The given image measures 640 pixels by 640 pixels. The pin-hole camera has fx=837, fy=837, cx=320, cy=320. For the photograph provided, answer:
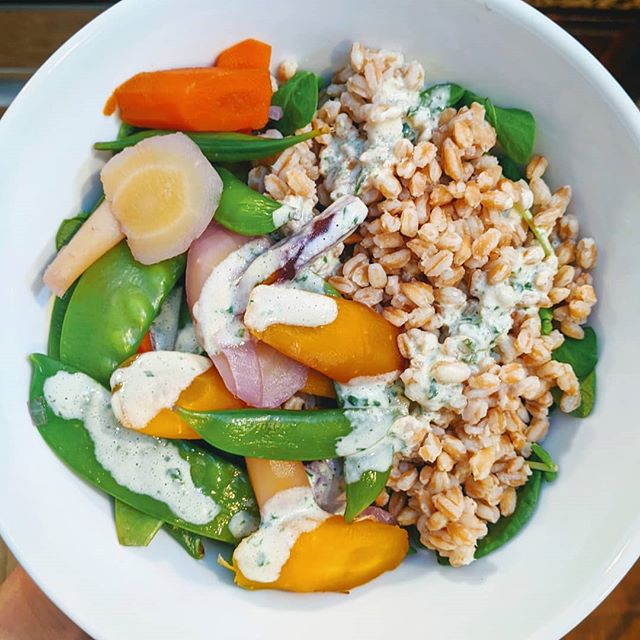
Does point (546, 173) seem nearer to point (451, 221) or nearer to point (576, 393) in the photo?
point (451, 221)

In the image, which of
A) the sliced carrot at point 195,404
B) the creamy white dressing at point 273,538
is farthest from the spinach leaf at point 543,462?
the sliced carrot at point 195,404

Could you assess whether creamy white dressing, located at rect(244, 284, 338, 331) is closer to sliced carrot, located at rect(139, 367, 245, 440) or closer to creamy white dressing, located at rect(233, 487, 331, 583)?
sliced carrot, located at rect(139, 367, 245, 440)

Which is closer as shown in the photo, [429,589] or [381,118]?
[381,118]

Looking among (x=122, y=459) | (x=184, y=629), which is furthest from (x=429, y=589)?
(x=122, y=459)

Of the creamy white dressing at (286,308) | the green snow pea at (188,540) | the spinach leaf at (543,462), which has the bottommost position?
the green snow pea at (188,540)

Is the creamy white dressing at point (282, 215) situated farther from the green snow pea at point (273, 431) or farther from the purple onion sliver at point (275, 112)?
the green snow pea at point (273, 431)

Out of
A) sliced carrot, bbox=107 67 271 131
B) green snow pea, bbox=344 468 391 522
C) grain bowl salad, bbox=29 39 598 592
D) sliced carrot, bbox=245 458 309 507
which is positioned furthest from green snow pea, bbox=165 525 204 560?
sliced carrot, bbox=107 67 271 131
